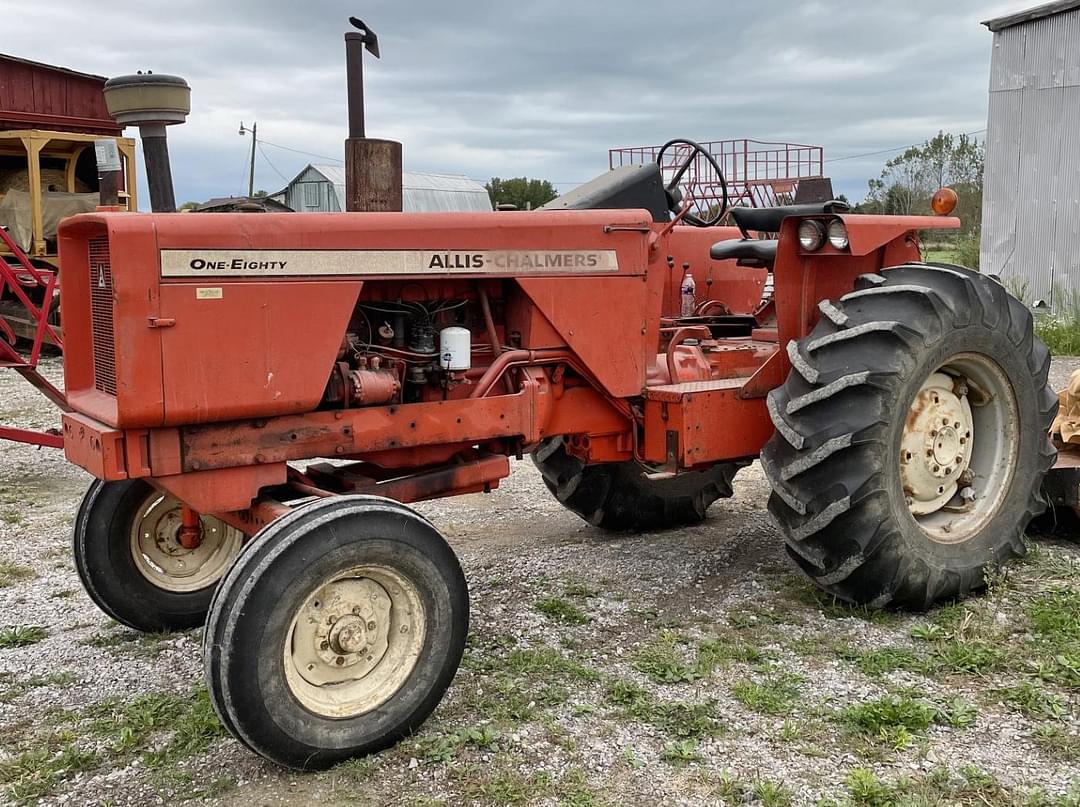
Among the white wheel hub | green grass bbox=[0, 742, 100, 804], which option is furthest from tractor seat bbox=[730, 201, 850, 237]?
green grass bbox=[0, 742, 100, 804]

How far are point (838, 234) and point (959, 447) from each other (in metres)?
1.06

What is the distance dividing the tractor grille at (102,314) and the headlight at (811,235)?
284 centimetres

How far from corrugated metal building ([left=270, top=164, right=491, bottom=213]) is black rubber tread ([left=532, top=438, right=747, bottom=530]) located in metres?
23.6

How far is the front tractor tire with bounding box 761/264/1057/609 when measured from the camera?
12.7 feet

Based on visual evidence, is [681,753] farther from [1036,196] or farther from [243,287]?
[1036,196]

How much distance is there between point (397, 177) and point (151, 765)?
214 centimetres

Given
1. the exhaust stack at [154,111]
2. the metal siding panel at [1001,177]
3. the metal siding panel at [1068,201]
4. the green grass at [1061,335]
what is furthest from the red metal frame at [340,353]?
the metal siding panel at [1001,177]

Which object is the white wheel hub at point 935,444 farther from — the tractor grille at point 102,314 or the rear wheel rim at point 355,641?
the tractor grille at point 102,314

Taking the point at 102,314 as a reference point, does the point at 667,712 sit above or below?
below

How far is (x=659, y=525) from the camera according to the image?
5.60 meters

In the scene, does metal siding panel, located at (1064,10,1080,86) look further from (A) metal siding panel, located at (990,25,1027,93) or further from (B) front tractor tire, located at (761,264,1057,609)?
(B) front tractor tire, located at (761,264,1057,609)

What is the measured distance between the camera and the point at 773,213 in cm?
461

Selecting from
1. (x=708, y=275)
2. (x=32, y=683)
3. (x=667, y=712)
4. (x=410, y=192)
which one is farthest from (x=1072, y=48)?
(x=410, y=192)

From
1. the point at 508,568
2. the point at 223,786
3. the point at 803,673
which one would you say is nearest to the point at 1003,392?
the point at 803,673
